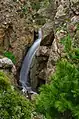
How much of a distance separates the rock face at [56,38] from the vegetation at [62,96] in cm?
940

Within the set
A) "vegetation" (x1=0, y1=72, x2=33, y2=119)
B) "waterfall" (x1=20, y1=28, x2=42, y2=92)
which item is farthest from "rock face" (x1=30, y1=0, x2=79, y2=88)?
"vegetation" (x1=0, y1=72, x2=33, y2=119)

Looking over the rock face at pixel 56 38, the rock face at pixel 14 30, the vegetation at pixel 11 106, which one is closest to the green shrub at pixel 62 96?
the vegetation at pixel 11 106

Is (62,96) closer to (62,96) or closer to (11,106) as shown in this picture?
(62,96)

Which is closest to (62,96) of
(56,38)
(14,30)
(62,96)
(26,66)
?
(62,96)

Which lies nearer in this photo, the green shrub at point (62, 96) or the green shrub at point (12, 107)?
the green shrub at point (62, 96)

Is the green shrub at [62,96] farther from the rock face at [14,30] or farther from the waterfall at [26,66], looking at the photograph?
the rock face at [14,30]

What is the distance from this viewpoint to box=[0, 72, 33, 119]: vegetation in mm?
5671

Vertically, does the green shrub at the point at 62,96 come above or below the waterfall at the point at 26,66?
above

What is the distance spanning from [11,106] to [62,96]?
1017 mm

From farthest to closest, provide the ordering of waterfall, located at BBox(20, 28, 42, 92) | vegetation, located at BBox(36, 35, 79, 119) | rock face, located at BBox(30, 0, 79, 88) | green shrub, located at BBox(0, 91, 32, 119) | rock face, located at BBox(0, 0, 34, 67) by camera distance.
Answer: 1. rock face, located at BBox(0, 0, 34, 67)
2. waterfall, located at BBox(20, 28, 42, 92)
3. rock face, located at BBox(30, 0, 79, 88)
4. green shrub, located at BBox(0, 91, 32, 119)
5. vegetation, located at BBox(36, 35, 79, 119)

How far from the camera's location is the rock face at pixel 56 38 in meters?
17.5

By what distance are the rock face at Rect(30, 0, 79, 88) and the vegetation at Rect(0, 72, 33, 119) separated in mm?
Result: 9355

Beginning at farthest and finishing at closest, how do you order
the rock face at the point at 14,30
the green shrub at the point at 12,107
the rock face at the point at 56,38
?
the rock face at the point at 14,30
the rock face at the point at 56,38
the green shrub at the point at 12,107

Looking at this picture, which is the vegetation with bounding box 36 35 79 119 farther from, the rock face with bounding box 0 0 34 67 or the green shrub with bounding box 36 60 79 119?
the rock face with bounding box 0 0 34 67
